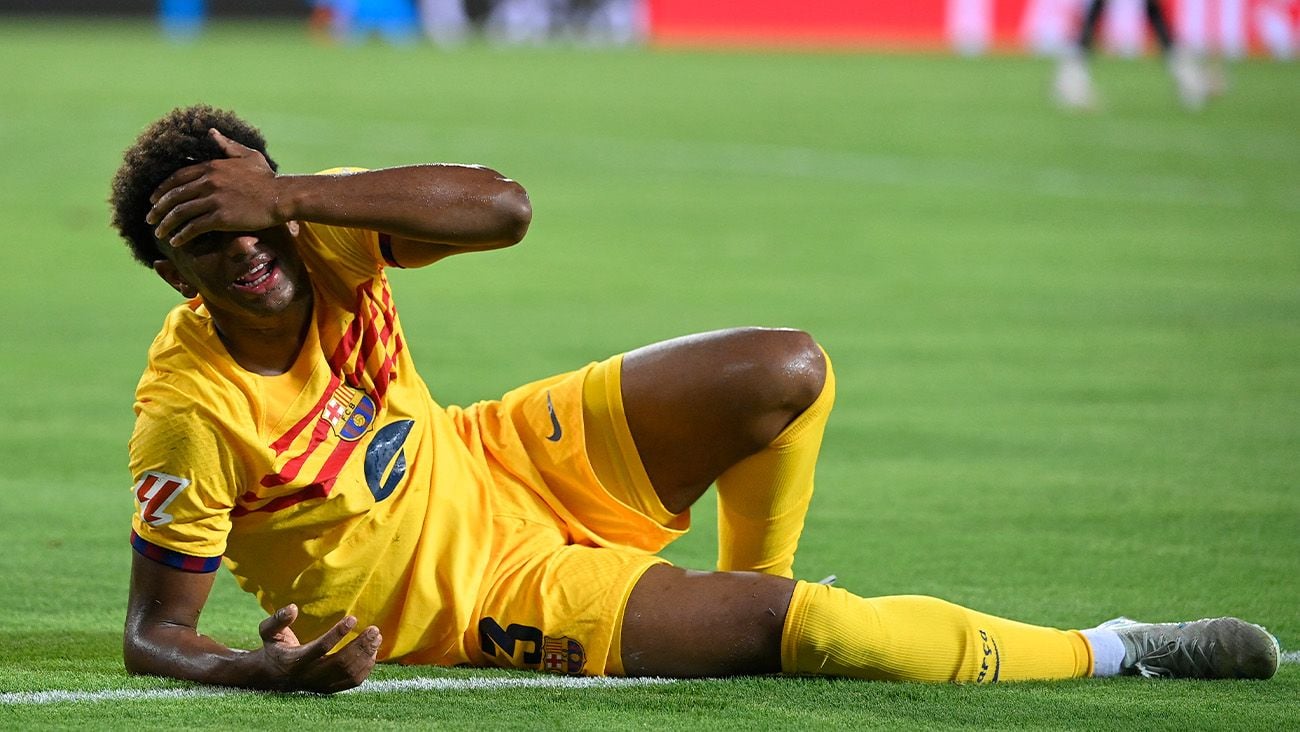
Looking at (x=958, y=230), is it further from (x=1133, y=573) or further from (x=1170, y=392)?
(x=1133, y=573)

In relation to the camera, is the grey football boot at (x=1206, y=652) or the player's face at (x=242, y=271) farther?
the grey football boot at (x=1206, y=652)

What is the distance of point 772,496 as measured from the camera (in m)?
3.98

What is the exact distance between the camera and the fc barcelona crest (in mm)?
3760

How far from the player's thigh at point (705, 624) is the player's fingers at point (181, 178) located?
3.71 feet

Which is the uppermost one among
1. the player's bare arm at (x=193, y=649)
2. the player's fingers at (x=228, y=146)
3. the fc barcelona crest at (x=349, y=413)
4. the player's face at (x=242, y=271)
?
the player's fingers at (x=228, y=146)

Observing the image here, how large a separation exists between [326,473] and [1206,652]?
1734 millimetres

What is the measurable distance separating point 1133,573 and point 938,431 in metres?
1.82

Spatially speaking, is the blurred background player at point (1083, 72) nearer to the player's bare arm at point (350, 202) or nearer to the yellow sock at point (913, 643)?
the yellow sock at point (913, 643)

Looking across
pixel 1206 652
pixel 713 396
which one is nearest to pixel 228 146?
pixel 713 396

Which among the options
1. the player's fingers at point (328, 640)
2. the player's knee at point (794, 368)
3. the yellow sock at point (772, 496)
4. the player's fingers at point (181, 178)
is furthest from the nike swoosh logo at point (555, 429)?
the player's fingers at point (181, 178)

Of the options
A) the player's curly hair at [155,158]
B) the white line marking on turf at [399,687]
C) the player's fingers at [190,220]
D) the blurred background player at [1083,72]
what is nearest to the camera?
the player's fingers at [190,220]

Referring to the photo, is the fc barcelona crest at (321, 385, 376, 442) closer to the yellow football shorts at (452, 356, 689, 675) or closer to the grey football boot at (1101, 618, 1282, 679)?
the yellow football shorts at (452, 356, 689, 675)

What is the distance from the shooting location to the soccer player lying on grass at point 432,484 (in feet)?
11.6

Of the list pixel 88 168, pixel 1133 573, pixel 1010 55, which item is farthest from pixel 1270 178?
pixel 1010 55
